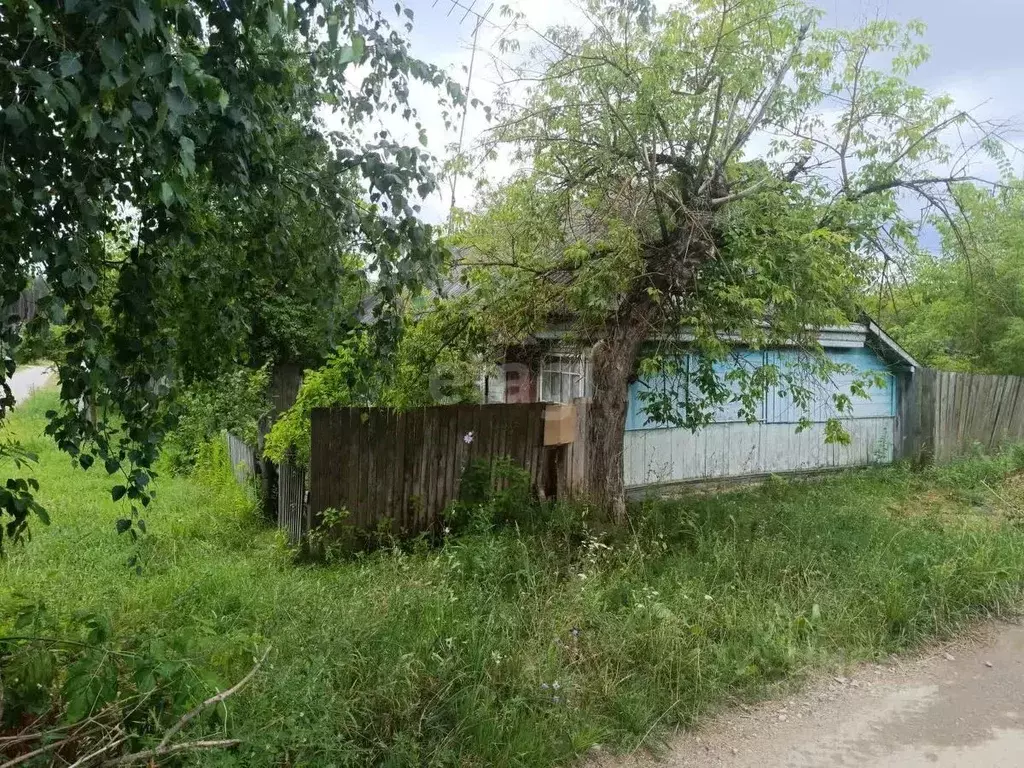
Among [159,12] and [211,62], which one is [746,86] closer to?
[211,62]

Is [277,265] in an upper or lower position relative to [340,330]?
upper

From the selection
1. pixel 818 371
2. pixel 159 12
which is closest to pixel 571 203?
pixel 818 371

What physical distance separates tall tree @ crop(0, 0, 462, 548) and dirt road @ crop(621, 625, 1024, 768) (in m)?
2.83

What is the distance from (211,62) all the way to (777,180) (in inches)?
200

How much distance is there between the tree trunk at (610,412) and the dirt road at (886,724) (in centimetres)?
281

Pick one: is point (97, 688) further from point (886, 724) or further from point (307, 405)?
point (307, 405)

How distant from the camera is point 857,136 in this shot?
6633 millimetres

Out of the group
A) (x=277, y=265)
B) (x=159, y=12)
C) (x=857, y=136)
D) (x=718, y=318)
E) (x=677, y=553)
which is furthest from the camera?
(x=857, y=136)

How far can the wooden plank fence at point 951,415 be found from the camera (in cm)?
1179

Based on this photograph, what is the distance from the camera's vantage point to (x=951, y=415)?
12102 millimetres

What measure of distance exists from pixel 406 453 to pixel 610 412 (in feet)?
6.56

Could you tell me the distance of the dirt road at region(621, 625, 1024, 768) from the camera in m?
3.35

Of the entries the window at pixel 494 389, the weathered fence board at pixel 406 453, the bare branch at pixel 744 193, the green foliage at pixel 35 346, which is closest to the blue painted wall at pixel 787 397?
the window at pixel 494 389

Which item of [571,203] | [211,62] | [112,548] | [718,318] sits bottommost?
[112,548]
